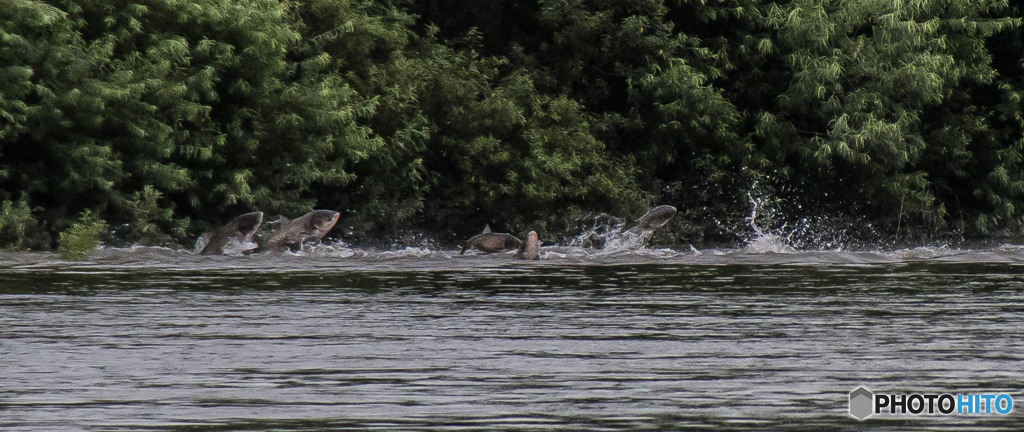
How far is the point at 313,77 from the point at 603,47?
7919mm

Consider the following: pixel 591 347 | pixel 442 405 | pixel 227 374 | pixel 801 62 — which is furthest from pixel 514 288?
pixel 801 62

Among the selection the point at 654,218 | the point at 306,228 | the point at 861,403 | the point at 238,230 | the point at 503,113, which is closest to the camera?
the point at 861,403

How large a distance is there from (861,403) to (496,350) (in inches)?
127

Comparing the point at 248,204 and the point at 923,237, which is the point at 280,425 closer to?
the point at 248,204

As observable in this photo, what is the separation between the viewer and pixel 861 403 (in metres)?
8.37

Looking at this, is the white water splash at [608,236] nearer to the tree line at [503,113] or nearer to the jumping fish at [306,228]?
the tree line at [503,113]

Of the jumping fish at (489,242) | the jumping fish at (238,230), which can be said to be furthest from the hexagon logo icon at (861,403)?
the jumping fish at (238,230)

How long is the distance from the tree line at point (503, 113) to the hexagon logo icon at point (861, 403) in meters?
21.0

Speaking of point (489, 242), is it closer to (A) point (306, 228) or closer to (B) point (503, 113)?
(A) point (306, 228)

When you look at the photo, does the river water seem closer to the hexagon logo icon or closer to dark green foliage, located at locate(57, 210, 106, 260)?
the hexagon logo icon

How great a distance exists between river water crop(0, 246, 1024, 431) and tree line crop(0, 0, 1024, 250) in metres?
9.13

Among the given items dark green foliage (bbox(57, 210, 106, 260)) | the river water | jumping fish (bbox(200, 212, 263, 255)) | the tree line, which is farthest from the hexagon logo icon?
the tree line

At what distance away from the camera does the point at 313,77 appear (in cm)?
3284

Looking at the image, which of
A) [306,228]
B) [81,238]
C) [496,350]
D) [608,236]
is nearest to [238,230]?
[306,228]
